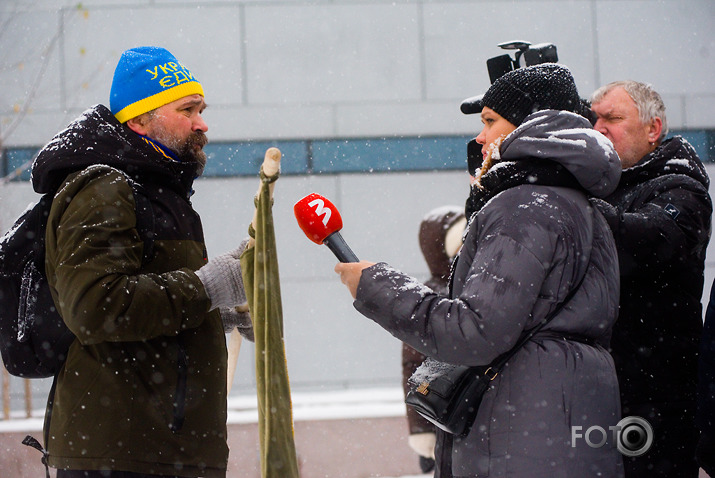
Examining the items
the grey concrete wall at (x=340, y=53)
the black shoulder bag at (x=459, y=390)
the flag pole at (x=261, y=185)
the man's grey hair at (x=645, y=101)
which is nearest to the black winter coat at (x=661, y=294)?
the man's grey hair at (x=645, y=101)

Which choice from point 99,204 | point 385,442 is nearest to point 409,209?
point 385,442

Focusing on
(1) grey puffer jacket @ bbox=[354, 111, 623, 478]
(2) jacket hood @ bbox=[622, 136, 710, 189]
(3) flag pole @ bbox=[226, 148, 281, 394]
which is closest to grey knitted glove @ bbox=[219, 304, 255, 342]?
(3) flag pole @ bbox=[226, 148, 281, 394]

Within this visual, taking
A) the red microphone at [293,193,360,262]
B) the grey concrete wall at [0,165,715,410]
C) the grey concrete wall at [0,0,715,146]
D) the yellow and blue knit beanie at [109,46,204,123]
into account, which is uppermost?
the grey concrete wall at [0,0,715,146]

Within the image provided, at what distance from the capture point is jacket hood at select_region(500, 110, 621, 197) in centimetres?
208

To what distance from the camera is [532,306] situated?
198cm

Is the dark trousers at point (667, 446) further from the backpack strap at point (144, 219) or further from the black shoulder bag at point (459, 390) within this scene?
the backpack strap at point (144, 219)

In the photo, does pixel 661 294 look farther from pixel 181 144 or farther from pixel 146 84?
pixel 146 84

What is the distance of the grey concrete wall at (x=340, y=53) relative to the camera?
25.4 feet

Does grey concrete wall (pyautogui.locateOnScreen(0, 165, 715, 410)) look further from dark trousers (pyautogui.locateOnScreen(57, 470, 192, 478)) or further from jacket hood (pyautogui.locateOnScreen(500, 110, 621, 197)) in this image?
jacket hood (pyautogui.locateOnScreen(500, 110, 621, 197))

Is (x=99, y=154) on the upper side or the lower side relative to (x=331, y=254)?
upper

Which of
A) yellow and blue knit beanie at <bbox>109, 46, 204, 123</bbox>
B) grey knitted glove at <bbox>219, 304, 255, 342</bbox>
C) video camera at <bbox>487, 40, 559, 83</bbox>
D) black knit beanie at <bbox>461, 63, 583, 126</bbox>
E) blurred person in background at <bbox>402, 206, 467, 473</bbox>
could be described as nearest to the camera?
black knit beanie at <bbox>461, 63, 583, 126</bbox>

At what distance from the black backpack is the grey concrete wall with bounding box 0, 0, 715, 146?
17.3ft

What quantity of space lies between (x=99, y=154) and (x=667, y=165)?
2094 millimetres

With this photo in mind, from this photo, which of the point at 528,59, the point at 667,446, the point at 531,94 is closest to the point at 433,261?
the point at 528,59
